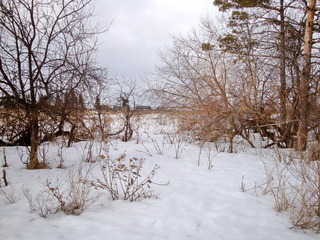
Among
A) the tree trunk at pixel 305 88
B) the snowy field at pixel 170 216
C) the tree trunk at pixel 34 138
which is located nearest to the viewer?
the snowy field at pixel 170 216

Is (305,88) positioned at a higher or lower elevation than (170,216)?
higher

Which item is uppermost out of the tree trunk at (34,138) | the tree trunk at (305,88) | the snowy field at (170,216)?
the tree trunk at (305,88)

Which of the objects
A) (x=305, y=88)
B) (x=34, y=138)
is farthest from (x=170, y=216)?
(x=305, y=88)

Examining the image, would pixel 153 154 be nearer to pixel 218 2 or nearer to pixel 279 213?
pixel 279 213

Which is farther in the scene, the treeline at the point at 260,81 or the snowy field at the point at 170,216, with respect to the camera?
the treeline at the point at 260,81

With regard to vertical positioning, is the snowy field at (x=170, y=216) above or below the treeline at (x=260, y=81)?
below

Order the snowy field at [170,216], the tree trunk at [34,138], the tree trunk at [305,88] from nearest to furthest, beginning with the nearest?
the snowy field at [170,216]
the tree trunk at [34,138]
the tree trunk at [305,88]

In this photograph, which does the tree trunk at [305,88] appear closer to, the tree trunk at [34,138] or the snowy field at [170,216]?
the snowy field at [170,216]

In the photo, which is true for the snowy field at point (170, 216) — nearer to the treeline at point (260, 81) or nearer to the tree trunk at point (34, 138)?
the tree trunk at point (34, 138)

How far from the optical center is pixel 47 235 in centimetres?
218

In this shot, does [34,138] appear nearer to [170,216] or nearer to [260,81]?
[170,216]

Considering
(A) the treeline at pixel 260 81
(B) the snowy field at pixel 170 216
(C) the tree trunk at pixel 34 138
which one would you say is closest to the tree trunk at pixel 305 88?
(A) the treeline at pixel 260 81

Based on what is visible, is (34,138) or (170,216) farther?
(34,138)

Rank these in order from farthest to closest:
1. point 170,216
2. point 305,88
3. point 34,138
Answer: point 305,88
point 34,138
point 170,216
